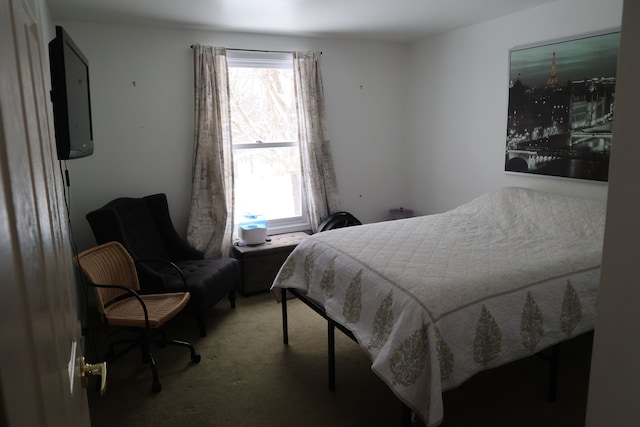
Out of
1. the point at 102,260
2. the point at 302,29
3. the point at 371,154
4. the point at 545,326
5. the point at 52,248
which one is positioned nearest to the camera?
the point at 52,248

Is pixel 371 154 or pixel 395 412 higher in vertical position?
pixel 371 154

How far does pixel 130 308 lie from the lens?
306 cm

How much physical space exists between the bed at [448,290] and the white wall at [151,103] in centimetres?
194

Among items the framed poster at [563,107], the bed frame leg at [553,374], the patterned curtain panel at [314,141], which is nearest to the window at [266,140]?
the patterned curtain panel at [314,141]

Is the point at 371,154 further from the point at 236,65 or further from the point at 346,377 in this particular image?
the point at 346,377

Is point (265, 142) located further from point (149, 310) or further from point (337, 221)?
point (149, 310)

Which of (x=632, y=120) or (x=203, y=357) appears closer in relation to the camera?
(x=632, y=120)

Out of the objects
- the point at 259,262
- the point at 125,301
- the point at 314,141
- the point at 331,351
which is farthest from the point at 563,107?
the point at 125,301

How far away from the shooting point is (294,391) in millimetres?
2783

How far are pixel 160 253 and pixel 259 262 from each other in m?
0.95

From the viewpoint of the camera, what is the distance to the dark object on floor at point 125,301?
9.39ft

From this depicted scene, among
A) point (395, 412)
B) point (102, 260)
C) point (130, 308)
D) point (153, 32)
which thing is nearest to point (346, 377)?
point (395, 412)

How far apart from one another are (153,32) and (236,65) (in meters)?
0.84

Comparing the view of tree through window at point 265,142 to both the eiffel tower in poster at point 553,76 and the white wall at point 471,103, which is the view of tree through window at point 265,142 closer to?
the white wall at point 471,103
